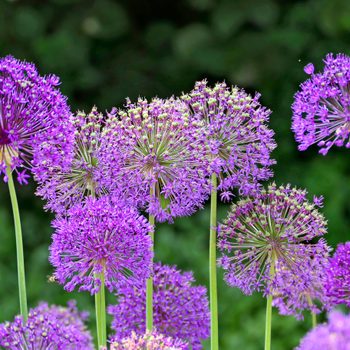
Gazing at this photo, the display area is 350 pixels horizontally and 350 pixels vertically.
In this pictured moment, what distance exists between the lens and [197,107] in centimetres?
157

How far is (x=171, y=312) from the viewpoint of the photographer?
1.70 meters

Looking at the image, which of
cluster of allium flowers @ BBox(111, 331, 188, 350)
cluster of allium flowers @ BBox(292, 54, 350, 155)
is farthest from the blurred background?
cluster of allium flowers @ BBox(111, 331, 188, 350)

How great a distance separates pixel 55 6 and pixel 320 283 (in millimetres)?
3706

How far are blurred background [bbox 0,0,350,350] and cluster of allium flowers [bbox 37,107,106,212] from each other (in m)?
2.41

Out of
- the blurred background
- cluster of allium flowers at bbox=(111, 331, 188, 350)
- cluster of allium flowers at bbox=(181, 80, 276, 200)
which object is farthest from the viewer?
the blurred background

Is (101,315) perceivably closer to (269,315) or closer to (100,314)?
(100,314)

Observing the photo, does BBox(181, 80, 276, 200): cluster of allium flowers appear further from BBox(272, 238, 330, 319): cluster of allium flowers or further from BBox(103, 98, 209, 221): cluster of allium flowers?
BBox(272, 238, 330, 319): cluster of allium flowers

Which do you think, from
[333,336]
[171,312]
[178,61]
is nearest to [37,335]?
[171,312]

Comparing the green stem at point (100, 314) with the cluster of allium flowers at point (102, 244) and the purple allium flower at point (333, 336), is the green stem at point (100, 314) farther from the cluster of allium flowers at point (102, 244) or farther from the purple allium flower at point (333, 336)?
the purple allium flower at point (333, 336)

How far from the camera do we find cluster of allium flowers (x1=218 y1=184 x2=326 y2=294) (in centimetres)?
153

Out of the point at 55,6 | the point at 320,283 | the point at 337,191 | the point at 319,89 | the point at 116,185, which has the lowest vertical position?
the point at 320,283

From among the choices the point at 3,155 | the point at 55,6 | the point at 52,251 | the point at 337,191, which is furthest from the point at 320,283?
the point at 55,6

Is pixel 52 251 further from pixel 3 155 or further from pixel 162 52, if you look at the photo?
pixel 162 52

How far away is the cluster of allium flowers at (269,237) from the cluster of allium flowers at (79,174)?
0.86ft
